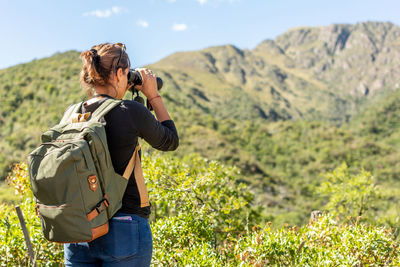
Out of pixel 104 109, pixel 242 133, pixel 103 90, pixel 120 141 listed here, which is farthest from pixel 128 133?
pixel 242 133

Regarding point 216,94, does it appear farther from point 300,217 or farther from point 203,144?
point 300,217

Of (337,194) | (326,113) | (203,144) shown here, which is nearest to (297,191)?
(203,144)

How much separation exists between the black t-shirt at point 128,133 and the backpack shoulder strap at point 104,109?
23 mm

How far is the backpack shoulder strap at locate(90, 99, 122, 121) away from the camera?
1.51 meters

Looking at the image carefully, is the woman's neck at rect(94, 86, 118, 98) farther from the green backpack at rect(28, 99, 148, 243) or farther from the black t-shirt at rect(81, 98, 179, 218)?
the green backpack at rect(28, 99, 148, 243)

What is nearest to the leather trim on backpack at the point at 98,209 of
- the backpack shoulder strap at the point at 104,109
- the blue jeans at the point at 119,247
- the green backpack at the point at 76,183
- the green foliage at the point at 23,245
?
the green backpack at the point at 76,183

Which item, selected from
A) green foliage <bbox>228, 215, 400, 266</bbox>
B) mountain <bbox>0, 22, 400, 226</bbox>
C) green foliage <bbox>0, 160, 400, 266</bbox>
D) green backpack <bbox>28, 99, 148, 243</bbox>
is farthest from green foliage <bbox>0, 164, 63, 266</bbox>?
green backpack <bbox>28, 99, 148, 243</bbox>

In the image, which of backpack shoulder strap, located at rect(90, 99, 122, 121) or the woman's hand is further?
the woman's hand

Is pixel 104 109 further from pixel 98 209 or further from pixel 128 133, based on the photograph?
pixel 98 209

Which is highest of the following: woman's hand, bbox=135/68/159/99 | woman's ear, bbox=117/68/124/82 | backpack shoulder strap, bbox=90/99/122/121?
woman's ear, bbox=117/68/124/82

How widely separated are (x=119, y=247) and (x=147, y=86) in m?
0.83

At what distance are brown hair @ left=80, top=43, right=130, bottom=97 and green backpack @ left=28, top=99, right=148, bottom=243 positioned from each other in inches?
8.1

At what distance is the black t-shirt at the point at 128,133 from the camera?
1.54 metres

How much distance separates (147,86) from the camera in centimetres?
182
